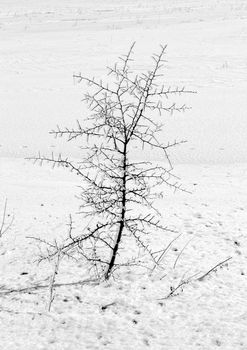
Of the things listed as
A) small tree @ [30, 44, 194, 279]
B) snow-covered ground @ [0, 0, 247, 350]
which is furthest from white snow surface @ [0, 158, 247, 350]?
small tree @ [30, 44, 194, 279]

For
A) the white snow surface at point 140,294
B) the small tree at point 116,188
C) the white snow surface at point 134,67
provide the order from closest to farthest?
the white snow surface at point 140,294
the small tree at point 116,188
the white snow surface at point 134,67

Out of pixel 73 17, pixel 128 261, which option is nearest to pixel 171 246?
pixel 128 261

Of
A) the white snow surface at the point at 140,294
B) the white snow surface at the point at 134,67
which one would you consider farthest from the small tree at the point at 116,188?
the white snow surface at the point at 134,67

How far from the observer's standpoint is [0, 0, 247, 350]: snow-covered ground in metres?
2.69

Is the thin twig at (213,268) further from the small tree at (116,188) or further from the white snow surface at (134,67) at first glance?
the white snow surface at (134,67)

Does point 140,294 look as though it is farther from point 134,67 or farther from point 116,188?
point 134,67

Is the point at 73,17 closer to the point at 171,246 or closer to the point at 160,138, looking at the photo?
the point at 160,138

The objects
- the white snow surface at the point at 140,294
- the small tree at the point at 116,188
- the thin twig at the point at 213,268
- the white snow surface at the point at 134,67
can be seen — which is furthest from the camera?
the white snow surface at the point at 134,67

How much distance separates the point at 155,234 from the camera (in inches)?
150

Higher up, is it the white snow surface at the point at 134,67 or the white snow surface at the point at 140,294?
the white snow surface at the point at 134,67

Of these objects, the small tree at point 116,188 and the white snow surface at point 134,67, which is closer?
the small tree at point 116,188

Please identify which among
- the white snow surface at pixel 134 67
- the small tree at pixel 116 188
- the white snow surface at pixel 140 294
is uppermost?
the white snow surface at pixel 134 67

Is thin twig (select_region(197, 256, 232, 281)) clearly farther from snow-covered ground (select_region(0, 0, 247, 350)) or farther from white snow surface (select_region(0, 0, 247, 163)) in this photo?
white snow surface (select_region(0, 0, 247, 163))

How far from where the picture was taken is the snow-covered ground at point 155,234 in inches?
106
